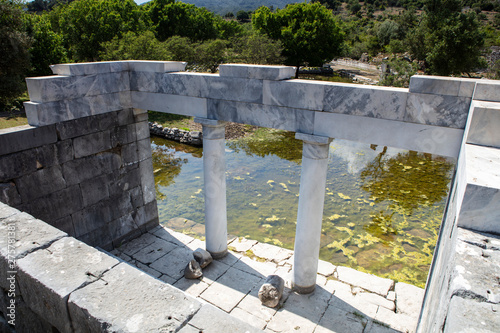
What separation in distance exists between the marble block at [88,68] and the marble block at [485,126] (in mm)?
5948

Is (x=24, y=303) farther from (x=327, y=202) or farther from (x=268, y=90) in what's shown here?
(x=327, y=202)

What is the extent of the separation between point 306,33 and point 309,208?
31.2 meters

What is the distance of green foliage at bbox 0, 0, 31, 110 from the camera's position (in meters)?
13.9

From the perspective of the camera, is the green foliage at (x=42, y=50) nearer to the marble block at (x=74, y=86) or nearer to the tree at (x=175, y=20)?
the marble block at (x=74, y=86)

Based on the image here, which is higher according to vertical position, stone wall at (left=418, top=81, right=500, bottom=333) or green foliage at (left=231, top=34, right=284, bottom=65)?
green foliage at (left=231, top=34, right=284, bottom=65)

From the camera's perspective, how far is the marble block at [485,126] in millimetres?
3295

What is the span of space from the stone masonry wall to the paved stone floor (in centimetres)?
80

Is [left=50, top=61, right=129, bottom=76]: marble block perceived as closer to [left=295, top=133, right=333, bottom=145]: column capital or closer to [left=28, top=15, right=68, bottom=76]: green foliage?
[left=295, top=133, right=333, bottom=145]: column capital

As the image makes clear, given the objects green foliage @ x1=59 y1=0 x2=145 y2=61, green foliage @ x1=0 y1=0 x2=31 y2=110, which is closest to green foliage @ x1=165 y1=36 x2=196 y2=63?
green foliage @ x1=59 y1=0 x2=145 y2=61

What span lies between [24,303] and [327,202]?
376 inches

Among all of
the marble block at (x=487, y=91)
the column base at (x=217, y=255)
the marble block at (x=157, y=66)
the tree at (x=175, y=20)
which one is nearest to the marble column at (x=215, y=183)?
the column base at (x=217, y=255)

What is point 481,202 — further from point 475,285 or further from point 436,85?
point 436,85

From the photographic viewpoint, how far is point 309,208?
5.61 metres

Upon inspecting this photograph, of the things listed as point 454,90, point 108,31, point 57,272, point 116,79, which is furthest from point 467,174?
point 108,31
